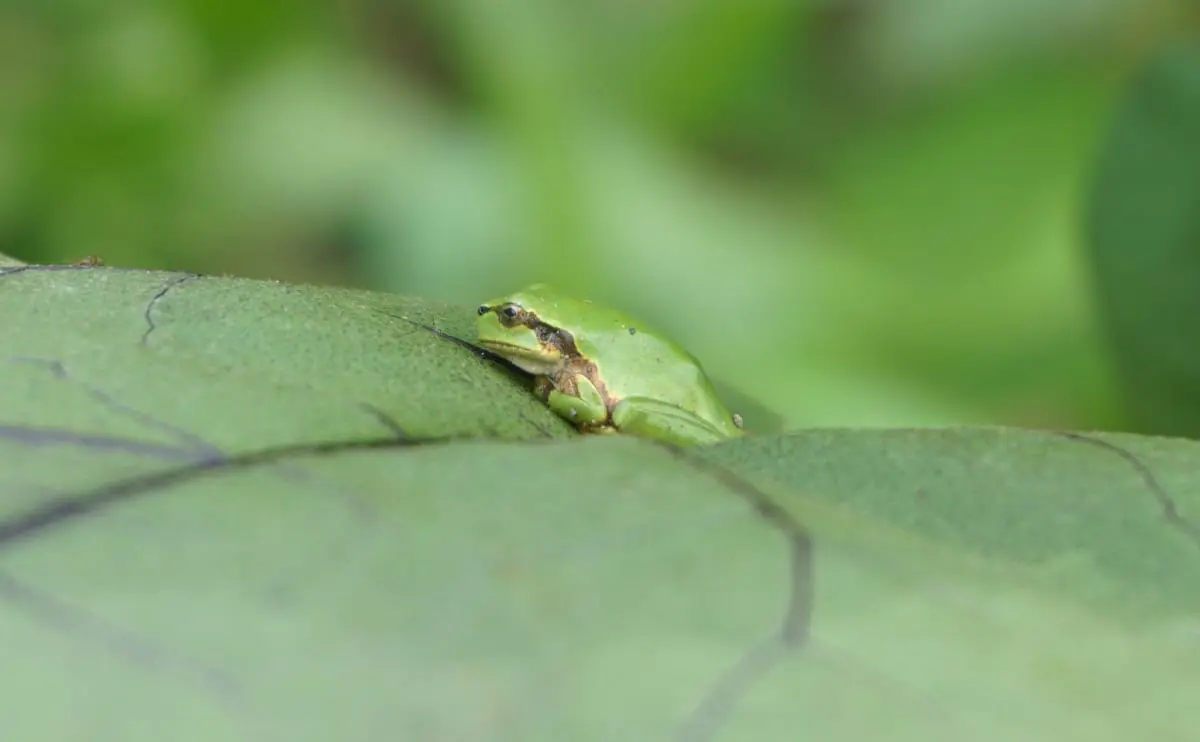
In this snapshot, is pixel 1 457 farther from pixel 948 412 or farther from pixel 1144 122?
pixel 948 412

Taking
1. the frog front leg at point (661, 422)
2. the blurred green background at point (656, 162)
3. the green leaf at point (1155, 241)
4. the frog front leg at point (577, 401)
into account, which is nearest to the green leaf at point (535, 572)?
the frog front leg at point (577, 401)

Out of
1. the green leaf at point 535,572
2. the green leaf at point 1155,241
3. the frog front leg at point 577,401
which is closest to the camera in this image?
the green leaf at point 535,572

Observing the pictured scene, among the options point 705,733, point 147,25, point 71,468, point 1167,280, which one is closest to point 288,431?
point 71,468

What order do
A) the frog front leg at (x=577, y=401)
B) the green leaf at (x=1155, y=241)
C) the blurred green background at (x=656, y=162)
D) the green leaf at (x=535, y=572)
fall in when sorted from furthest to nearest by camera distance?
the blurred green background at (x=656, y=162) → the green leaf at (x=1155, y=241) → the frog front leg at (x=577, y=401) → the green leaf at (x=535, y=572)

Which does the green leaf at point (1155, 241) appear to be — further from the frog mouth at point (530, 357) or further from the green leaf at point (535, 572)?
the green leaf at point (535, 572)

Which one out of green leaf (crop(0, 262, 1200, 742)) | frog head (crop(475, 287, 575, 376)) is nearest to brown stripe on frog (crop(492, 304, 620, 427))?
frog head (crop(475, 287, 575, 376))

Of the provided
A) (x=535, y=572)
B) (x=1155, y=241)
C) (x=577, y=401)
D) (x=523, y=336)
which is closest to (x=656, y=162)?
(x=1155, y=241)
